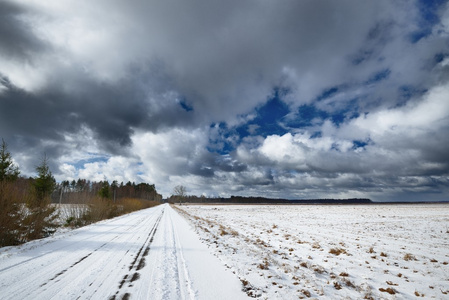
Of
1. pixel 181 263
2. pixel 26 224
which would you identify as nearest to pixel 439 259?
pixel 181 263

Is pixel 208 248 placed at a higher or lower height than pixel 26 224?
lower

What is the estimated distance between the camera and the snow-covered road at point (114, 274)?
4.47 m

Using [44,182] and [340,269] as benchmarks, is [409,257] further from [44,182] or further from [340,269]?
[44,182]

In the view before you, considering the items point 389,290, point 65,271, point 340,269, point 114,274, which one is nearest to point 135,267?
point 114,274

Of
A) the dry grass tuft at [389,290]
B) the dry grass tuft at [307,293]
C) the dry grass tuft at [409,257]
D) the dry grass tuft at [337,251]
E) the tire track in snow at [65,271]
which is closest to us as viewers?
the tire track in snow at [65,271]

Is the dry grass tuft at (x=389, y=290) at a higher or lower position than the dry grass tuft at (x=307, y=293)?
lower

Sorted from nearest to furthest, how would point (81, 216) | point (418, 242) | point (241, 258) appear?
point (241, 258) < point (418, 242) < point (81, 216)

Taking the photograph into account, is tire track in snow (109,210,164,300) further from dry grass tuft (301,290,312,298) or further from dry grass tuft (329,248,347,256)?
dry grass tuft (329,248,347,256)

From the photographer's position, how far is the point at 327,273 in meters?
6.20

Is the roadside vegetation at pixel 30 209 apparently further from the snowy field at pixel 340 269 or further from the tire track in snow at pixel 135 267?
the snowy field at pixel 340 269

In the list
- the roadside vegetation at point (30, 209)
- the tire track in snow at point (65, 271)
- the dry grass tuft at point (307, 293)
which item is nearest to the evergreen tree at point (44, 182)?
the roadside vegetation at point (30, 209)

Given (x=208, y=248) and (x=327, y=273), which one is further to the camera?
(x=208, y=248)

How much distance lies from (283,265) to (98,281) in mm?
5368

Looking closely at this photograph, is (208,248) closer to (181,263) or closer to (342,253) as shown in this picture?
(181,263)
